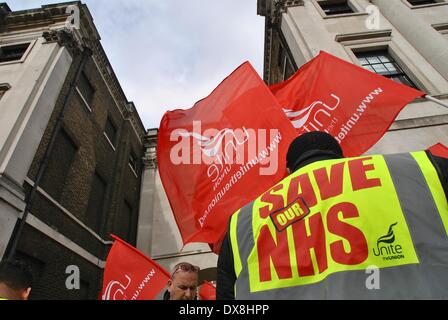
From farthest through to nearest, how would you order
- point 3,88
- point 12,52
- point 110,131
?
point 110,131
point 12,52
point 3,88

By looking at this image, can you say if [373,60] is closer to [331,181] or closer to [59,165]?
[331,181]

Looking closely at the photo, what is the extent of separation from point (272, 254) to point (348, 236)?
0.34m

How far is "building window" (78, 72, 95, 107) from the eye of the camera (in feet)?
39.2

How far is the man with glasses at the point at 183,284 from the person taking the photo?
378 centimetres

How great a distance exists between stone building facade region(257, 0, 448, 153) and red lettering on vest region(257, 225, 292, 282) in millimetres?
6330

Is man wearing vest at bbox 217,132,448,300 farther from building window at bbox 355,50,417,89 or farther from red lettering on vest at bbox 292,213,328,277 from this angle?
building window at bbox 355,50,417,89

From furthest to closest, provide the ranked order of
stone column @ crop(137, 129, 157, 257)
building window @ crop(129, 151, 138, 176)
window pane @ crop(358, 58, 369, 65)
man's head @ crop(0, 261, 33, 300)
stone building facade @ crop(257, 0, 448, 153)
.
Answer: building window @ crop(129, 151, 138, 176)
stone column @ crop(137, 129, 157, 257)
window pane @ crop(358, 58, 369, 65)
stone building facade @ crop(257, 0, 448, 153)
man's head @ crop(0, 261, 33, 300)

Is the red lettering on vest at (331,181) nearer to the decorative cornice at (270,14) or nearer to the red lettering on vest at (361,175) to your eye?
the red lettering on vest at (361,175)

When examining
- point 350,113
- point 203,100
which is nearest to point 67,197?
point 203,100

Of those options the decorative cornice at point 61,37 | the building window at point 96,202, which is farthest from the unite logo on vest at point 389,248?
the decorative cornice at point 61,37

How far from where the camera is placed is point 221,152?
13.9 ft

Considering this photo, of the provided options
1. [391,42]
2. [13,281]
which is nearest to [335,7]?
[391,42]

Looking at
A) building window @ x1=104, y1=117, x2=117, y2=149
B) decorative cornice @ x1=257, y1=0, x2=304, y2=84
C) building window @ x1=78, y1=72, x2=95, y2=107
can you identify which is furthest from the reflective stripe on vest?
building window @ x1=104, y1=117, x2=117, y2=149
